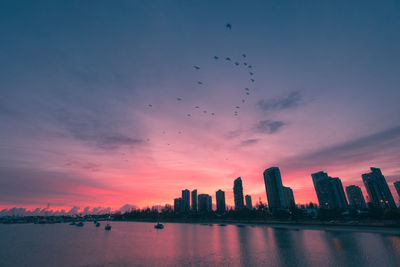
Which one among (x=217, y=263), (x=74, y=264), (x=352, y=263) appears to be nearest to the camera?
(x=352, y=263)

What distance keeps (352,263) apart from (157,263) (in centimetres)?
3263

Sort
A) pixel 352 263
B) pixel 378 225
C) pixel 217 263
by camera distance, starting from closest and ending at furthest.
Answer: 1. pixel 352 263
2. pixel 217 263
3. pixel 378 225

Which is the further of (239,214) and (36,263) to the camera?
(239,214)

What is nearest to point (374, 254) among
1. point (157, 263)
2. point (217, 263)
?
A: point (217, 263)

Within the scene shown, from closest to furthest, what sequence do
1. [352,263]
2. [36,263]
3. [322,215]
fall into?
[352,263] < [36,263] < [322,215]

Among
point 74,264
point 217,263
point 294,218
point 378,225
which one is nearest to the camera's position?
point 217,263

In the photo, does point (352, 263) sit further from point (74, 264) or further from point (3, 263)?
point (3, 263)

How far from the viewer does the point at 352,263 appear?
97.2 feet

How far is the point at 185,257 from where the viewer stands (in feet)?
126

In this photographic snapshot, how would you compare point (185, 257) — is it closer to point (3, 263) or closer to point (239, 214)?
point (3, 263)

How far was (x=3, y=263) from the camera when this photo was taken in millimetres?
39344

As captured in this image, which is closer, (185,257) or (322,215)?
(185,257)

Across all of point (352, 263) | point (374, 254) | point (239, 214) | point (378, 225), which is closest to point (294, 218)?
point (378, 225)

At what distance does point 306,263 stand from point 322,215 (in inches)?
3801
